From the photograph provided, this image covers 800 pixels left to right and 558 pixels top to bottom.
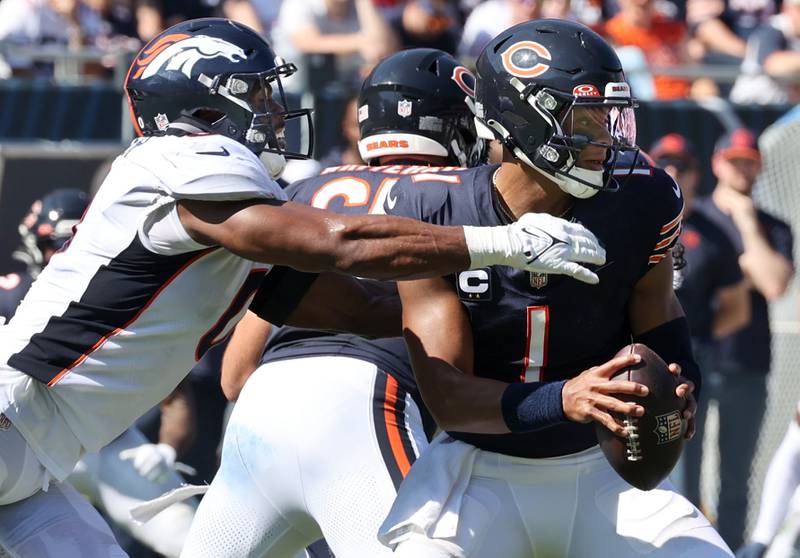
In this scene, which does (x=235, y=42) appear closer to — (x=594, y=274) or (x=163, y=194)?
(x=163, y=194)

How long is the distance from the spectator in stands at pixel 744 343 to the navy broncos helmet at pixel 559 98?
4.00m

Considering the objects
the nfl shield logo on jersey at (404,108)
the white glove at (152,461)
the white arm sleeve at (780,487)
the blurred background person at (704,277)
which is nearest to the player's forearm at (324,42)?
the blurred background person at (704,277)

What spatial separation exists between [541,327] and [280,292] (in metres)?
0.70

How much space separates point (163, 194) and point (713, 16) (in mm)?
7143

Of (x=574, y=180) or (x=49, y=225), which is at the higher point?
(x=574, y=180)

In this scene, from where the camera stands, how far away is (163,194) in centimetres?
329

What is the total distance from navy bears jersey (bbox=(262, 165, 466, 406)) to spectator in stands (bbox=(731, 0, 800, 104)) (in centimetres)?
482

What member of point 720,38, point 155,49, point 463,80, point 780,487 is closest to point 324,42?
point 720,38

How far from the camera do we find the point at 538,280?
3350 millimetres

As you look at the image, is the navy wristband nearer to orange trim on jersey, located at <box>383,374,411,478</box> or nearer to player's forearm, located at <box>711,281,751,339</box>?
orange trim on jersey, located at <box>383,374,411,478</box>

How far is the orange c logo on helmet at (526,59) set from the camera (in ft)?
11.1

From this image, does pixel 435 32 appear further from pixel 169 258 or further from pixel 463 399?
pixel 463 399

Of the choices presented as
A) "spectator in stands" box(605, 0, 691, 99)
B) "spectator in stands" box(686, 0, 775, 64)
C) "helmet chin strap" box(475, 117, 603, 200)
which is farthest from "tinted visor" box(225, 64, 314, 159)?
"spectator in stands" box(686, 0, 775, 64)

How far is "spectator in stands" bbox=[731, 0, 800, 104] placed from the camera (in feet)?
27.9
